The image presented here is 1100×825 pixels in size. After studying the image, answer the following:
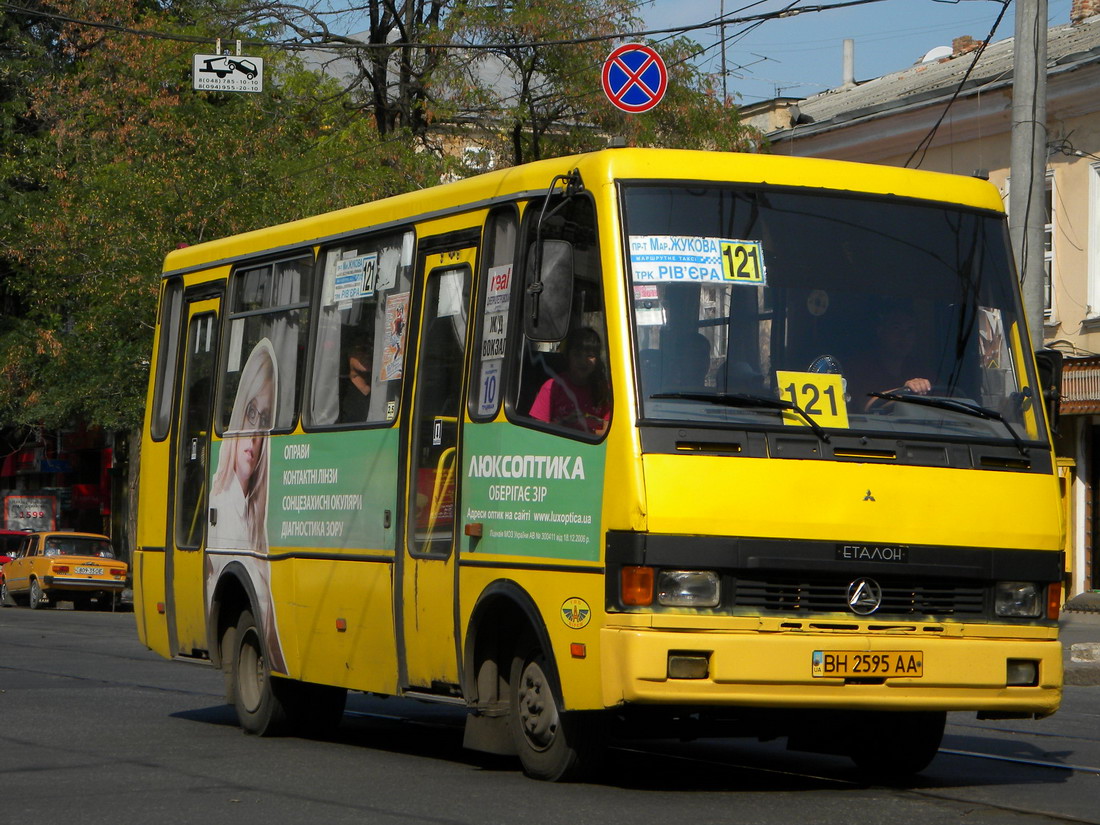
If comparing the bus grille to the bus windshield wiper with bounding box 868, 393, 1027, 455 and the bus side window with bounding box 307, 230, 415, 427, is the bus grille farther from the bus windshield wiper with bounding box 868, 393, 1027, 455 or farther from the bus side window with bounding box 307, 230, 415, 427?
the bus side window with bounding box 307, 230, 415, 427

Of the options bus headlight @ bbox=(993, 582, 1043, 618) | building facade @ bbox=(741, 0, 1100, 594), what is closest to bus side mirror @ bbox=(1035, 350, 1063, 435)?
bus headlight @ bbox=(993, 582, 1043, 618)

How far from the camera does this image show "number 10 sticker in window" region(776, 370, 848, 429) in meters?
8.56

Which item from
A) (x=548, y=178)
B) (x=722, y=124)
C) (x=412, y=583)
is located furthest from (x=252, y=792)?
(x=722, y=124)

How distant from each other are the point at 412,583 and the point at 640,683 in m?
2.28

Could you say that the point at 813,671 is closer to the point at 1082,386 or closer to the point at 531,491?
the point at 531,491

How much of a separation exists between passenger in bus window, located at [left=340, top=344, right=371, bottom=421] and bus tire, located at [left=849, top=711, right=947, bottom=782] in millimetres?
3233

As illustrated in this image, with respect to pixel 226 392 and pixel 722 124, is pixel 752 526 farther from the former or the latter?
pixel 722 124

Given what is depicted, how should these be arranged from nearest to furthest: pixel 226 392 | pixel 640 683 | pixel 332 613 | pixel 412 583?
pixel 640 683 → pixel 412 583 → pixel 332 613 → pixel 226 392

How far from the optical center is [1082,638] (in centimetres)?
2173

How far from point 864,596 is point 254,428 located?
16.5 ft

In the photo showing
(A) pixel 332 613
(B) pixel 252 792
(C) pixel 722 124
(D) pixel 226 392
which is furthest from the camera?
(C) pixel 722 124

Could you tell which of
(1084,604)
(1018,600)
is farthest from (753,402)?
(1084,604)

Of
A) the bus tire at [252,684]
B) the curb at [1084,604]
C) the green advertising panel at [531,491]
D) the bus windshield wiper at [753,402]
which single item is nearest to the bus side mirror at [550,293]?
the green advertising panel at [531,491]

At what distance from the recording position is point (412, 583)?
10070 millimetres
